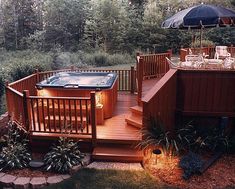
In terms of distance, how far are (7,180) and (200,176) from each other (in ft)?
11.6

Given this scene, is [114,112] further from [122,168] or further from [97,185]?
[97,185]

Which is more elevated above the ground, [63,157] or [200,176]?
[63,157]

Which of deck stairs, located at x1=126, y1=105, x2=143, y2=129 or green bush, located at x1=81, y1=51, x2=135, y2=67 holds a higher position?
green bush, located at x1=81, y1=51, x2=135, y2=67

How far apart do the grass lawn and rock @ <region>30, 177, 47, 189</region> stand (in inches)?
6.0

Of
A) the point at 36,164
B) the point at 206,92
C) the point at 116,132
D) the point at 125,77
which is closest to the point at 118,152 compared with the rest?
the point at 116,132

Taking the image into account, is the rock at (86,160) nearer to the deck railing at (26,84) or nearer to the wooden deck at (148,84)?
the deck railing at (26,84)

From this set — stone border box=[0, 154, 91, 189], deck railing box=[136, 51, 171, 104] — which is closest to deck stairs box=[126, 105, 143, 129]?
stone border box=[0, 154, 91, 189]

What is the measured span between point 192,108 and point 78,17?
51.2 ft

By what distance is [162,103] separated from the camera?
227 inches

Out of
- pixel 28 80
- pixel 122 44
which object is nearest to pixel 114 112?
pixel 28 80

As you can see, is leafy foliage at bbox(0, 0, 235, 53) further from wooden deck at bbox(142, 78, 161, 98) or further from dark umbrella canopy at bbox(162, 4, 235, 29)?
dark umbrella canopy at bbox(162, 4, 235, 29)

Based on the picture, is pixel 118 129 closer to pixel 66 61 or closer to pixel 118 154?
pixel 118 154

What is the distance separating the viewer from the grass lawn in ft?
15.7

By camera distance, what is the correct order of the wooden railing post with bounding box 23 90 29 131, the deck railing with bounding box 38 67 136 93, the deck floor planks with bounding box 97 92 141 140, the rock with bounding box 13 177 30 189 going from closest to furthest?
1. the rock with bounding box 13 177 30 189
2. the wooden railing post with bounding box 23 90 29 131
3. the deck floor planks with bounding box 97 92 141 140
4. the deck railing with bounding box 38 67 136 93
